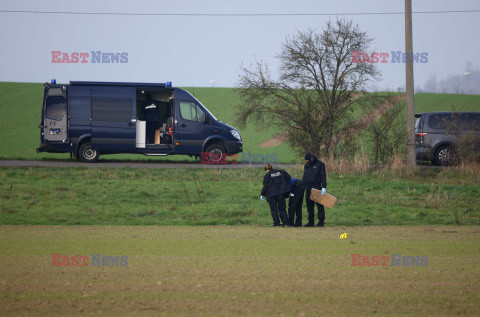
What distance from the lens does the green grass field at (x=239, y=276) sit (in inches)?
262

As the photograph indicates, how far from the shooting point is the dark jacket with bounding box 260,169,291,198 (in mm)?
13961

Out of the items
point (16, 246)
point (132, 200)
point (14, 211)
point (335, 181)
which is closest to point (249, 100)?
point (335, 181)

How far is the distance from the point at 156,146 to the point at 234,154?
328 centimetres

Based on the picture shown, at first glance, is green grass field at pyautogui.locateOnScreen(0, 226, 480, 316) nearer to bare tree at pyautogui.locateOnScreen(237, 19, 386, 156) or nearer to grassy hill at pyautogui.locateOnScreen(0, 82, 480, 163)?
bare tree at pyautogui.locateOnScreen(237, 19, 386, 156)

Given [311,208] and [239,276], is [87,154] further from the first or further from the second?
[239,276]

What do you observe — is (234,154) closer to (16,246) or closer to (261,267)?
(16,246)

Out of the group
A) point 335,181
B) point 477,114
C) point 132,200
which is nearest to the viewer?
point 132,200

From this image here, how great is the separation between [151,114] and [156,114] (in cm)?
21

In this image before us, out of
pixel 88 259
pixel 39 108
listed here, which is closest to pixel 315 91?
pixel 88 259

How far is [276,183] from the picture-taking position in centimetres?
1402

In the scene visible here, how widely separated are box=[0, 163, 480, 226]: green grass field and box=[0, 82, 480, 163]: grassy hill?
1720 centimetres

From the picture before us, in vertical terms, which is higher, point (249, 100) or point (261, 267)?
point (249, 100)

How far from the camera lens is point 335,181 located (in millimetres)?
20906

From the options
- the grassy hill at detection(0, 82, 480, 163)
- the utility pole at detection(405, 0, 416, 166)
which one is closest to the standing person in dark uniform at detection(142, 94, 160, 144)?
the utility pole at detection(405, 0, 416, 166)
